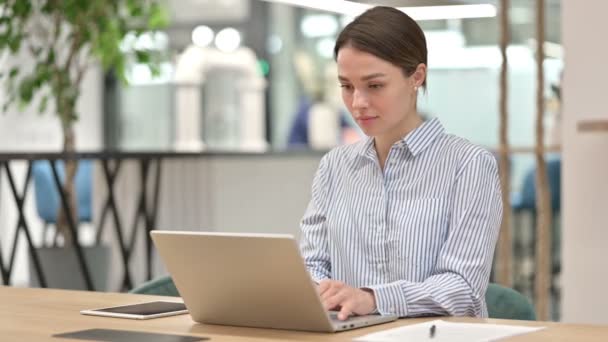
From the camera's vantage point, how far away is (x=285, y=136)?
9.09 metres

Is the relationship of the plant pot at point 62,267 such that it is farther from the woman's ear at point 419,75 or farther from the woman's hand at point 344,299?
the woman's hand at point 344,299

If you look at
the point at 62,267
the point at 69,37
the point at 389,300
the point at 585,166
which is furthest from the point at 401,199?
the point at 69,37

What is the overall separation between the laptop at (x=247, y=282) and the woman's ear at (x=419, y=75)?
54 centimetres

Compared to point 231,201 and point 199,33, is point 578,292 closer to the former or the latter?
point 231,201

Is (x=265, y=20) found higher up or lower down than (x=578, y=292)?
higher up

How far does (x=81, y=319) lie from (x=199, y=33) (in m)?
7.12

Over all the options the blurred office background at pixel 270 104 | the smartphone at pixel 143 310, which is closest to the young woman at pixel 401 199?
the smartphone at pixel 143 310

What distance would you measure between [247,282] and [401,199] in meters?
0.55

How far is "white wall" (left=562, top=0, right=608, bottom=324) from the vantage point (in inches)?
158

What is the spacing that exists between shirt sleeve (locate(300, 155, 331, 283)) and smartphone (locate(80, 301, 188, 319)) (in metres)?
0.32

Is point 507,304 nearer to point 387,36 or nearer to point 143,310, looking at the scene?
point 387,36

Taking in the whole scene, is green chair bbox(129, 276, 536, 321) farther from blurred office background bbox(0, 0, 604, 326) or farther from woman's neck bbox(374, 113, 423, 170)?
blurred office background bbox(0, 0, 604, 326)

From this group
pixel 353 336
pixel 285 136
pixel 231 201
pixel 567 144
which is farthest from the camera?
pixel 285 136

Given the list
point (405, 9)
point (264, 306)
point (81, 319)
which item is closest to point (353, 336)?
point (264, 306)
